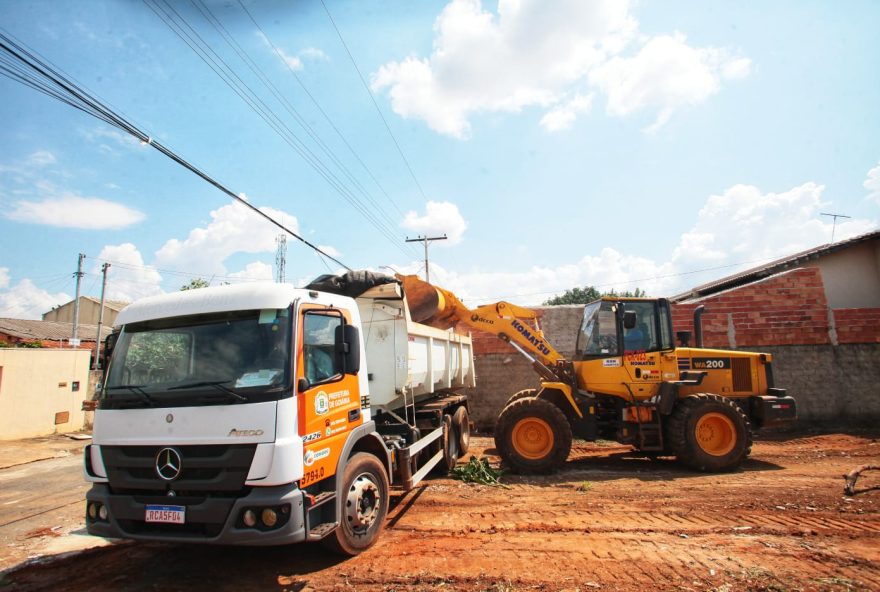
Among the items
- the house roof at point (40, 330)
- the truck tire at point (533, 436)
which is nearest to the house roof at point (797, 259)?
the truck tire at point (533, 436)

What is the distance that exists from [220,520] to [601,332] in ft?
23.0

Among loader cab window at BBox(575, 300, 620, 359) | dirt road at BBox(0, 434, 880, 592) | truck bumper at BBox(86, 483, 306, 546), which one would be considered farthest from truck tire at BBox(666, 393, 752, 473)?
truck bumper at BBox(86, 483, 306, 546)

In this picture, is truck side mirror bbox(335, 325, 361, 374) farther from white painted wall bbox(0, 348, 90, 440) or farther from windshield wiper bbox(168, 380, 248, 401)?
white painted wall bbox(0, 348, 90, 440)

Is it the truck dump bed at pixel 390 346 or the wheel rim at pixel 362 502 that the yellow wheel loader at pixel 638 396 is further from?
the wheel rim at pixel 362 502

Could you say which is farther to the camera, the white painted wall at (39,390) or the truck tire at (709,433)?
the white painted wall at (39,390)

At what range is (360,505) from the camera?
15.4 ft

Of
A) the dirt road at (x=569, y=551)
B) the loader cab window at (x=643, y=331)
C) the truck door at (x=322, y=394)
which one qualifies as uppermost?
the loader cab window at (x=643, y=331)

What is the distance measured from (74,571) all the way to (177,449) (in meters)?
2.00

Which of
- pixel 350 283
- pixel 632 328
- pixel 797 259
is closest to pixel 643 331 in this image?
pixel 632 328

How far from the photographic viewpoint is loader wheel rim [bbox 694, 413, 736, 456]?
27.2ft

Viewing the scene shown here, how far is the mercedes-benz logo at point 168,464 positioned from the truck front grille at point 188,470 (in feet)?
0.08

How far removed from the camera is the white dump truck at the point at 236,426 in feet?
12.4

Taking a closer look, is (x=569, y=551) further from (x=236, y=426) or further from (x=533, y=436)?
(x=533, y=436)

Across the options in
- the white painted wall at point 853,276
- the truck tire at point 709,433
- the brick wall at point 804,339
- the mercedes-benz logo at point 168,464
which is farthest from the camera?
the white painted wall at point 853,276
